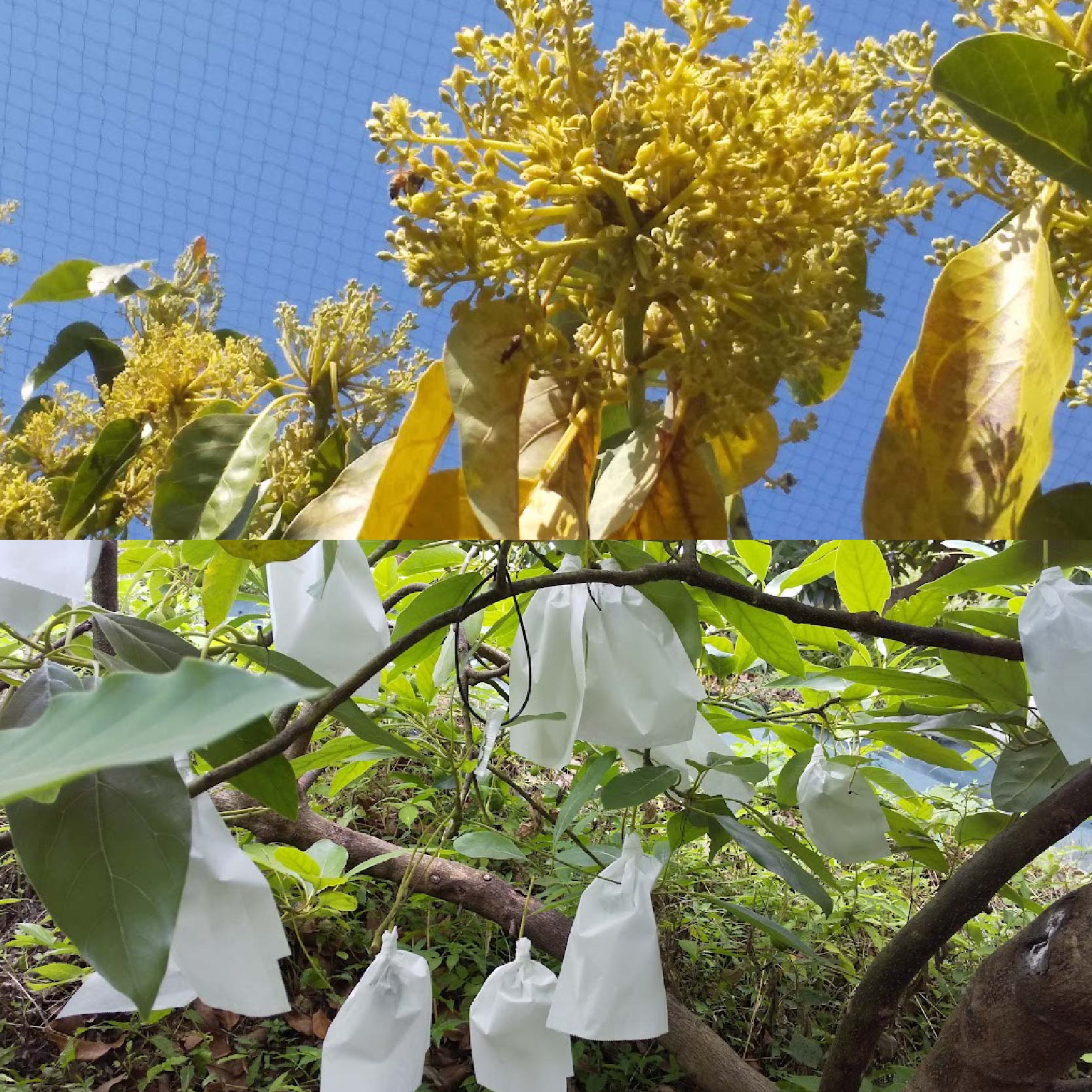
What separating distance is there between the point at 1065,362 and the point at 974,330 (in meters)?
0.02

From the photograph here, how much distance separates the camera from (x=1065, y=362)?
0.18 meters

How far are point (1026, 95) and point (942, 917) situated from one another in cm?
45

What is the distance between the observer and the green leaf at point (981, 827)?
1.95 ft

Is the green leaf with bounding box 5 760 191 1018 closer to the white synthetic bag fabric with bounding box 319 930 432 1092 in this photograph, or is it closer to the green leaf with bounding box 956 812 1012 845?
the white synthetic bag fabric with bounding box 319 930 432 1092

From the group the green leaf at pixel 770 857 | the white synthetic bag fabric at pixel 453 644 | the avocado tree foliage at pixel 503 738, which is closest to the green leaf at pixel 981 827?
the avocado tree foliage at pixel 503 738

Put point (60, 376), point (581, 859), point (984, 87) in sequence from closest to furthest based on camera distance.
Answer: point (984, 87), point (60, 376), point (581, 859)

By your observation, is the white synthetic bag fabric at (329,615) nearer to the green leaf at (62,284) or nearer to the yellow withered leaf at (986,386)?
the green leaf at (62,284)

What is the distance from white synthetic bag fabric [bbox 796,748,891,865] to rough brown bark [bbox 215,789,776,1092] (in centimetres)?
19

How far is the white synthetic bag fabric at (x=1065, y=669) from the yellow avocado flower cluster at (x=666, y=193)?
208 mm

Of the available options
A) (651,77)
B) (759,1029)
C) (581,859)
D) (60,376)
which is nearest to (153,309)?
(60,376)

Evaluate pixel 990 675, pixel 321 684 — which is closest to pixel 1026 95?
pixel 321 684

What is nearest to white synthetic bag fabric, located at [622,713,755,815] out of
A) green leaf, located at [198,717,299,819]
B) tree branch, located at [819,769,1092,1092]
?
tree branch, located at [819,769,1092,1092]

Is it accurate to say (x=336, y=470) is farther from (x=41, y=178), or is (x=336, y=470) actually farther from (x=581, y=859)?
(x=581, y=859)

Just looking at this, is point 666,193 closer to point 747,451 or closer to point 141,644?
point 747,451
